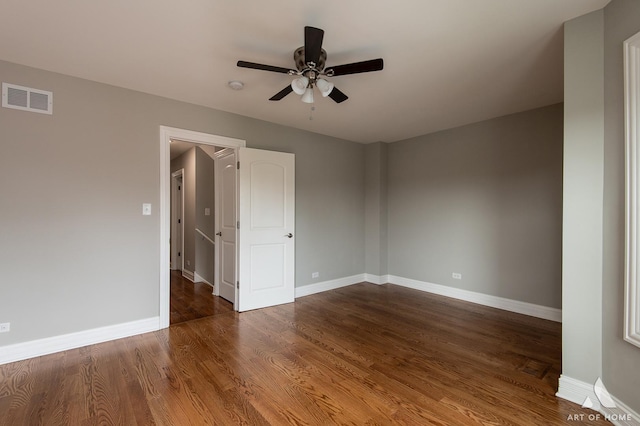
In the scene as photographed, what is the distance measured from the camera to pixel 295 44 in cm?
226

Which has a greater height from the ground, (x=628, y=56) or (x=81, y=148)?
(x=628, y=56)

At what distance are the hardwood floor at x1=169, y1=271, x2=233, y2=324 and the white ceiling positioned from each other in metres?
2.66

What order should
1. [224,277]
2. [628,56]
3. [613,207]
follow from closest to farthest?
1. [628,56]
2. [613,207]
3. [224,277]

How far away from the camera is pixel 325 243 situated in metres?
4.84

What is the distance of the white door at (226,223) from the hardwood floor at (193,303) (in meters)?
0.17

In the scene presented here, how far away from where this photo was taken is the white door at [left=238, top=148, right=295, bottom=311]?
12.4 ft

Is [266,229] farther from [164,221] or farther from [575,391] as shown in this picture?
[575,391]

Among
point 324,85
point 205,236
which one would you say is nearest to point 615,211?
point 324,85

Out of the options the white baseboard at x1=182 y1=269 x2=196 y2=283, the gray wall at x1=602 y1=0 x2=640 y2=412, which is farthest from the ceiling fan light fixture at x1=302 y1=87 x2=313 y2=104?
the white baseboard at x1=182 y1=269 x2=196 y2=283

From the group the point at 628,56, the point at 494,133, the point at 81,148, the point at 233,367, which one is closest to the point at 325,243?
the point at 233,367

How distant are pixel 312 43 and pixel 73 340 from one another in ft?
11.2

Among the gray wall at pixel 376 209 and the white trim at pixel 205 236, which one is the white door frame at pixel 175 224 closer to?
the white trim at pixel 205 236

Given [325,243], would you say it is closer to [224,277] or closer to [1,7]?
[224,277]

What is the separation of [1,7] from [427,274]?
5388mm
